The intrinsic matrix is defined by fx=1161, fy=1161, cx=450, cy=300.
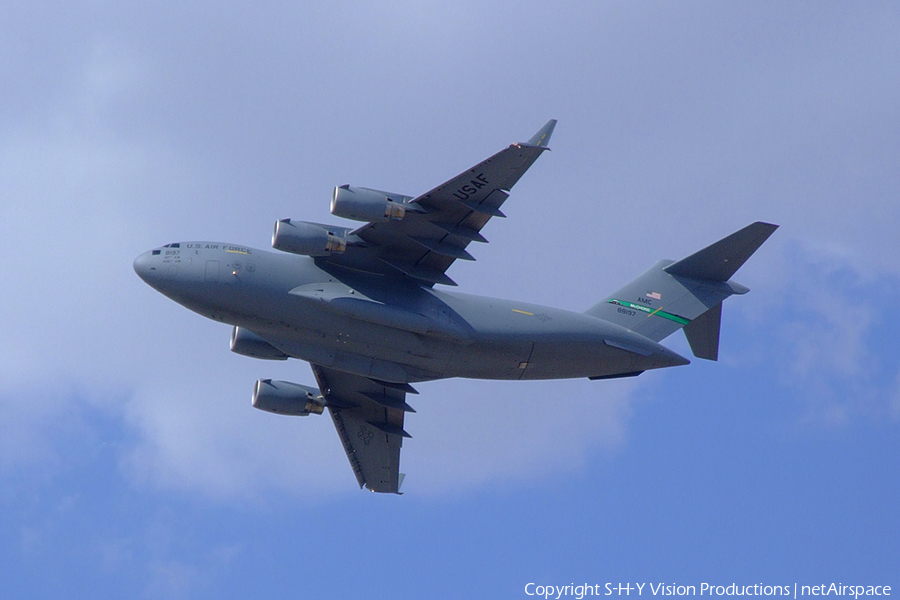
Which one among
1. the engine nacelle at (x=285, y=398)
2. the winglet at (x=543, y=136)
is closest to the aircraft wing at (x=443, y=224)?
the winglet at (x=543, y=136)

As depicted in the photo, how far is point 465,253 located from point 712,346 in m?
6.52

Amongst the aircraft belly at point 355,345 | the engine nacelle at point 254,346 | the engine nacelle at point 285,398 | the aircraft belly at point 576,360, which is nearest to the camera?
the aircraft belly at point 355,345

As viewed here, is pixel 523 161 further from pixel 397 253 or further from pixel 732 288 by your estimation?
pixel 732 288

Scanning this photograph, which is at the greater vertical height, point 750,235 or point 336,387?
point 750,235

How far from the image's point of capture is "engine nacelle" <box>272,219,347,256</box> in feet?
71.6

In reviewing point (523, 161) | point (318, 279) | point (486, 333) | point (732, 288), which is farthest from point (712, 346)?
point (318, 279)

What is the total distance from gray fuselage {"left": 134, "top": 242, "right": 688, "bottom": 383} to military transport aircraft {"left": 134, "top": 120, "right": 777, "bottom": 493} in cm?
3

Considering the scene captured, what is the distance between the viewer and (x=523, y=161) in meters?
21.1

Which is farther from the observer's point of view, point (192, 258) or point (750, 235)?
point (750, 235)

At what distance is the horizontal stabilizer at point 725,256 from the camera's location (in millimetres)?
24719

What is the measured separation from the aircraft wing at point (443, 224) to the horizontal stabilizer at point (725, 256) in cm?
581

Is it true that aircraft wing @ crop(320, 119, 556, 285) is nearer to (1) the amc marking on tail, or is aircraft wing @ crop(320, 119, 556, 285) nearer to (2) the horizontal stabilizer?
(1) the amc marking on tail

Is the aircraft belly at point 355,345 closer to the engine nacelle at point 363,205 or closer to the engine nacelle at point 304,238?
the engine nacelle at point 304,238

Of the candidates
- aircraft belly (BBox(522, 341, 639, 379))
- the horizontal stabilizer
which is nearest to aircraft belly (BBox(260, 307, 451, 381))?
aircraft belly (BBox(522, 341, 639, 379))
